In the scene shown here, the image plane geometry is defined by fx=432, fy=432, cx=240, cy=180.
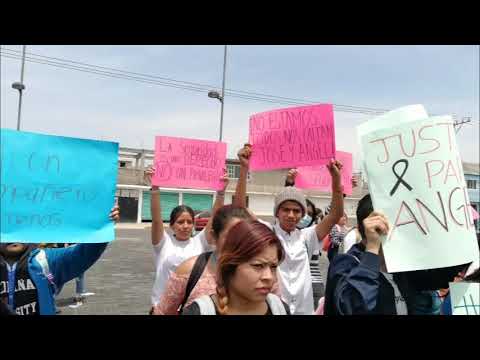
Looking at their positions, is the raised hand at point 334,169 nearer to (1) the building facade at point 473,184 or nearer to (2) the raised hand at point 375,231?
(2) the raised hand at point 375,231

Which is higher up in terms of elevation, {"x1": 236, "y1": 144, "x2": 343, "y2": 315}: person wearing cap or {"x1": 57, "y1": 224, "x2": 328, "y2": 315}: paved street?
{"x1": 236, "y1": 144, "x2": 343, "y2": 315}: person wearing cap

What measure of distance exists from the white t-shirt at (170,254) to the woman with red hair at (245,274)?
1389 mm

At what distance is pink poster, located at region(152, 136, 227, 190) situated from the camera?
3.59 metres

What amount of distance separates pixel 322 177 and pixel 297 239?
5.81 feet

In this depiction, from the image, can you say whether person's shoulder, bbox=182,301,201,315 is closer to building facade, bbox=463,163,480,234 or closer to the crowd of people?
the crowd of people

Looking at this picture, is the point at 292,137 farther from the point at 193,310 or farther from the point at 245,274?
the point at 193,310

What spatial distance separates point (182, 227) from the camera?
126 inches

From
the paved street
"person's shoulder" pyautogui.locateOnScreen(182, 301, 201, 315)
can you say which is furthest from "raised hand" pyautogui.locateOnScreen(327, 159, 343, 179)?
the paved street

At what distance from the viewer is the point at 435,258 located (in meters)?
1.53

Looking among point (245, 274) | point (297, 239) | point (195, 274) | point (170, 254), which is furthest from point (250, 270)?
point (170, 254)

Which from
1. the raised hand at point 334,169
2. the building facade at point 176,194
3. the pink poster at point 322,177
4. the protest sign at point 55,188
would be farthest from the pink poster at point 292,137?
the building facade at point 176,194
